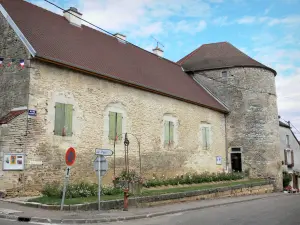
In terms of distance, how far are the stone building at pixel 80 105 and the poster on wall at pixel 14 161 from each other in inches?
1.4

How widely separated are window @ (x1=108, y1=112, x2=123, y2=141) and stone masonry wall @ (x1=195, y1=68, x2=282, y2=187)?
12.2 m

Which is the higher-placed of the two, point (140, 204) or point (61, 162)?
point (61, 162)

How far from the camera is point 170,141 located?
67.0ft

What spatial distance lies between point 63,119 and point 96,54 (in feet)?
16.2

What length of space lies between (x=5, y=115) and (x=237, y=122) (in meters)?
17.8

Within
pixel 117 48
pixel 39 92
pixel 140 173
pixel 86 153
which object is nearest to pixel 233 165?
pixel 140 173

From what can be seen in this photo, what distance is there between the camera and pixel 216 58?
2877 centimetres

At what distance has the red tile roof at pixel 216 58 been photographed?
2736 cm

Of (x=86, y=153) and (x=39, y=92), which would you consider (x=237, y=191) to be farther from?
(x=39, y=92)

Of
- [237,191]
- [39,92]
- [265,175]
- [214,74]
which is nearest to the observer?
[39,92]

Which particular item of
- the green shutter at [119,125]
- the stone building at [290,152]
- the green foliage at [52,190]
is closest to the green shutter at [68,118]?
the green foliage at [52,190]

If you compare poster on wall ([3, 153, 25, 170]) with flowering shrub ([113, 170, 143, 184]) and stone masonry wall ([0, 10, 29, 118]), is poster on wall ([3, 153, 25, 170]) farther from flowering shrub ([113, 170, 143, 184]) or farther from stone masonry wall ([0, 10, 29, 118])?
flowering shrub ([113, 170, 143, 184])

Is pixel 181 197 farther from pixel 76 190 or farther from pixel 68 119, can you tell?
pixel 68 119

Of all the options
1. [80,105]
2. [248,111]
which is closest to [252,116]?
[248,111]
